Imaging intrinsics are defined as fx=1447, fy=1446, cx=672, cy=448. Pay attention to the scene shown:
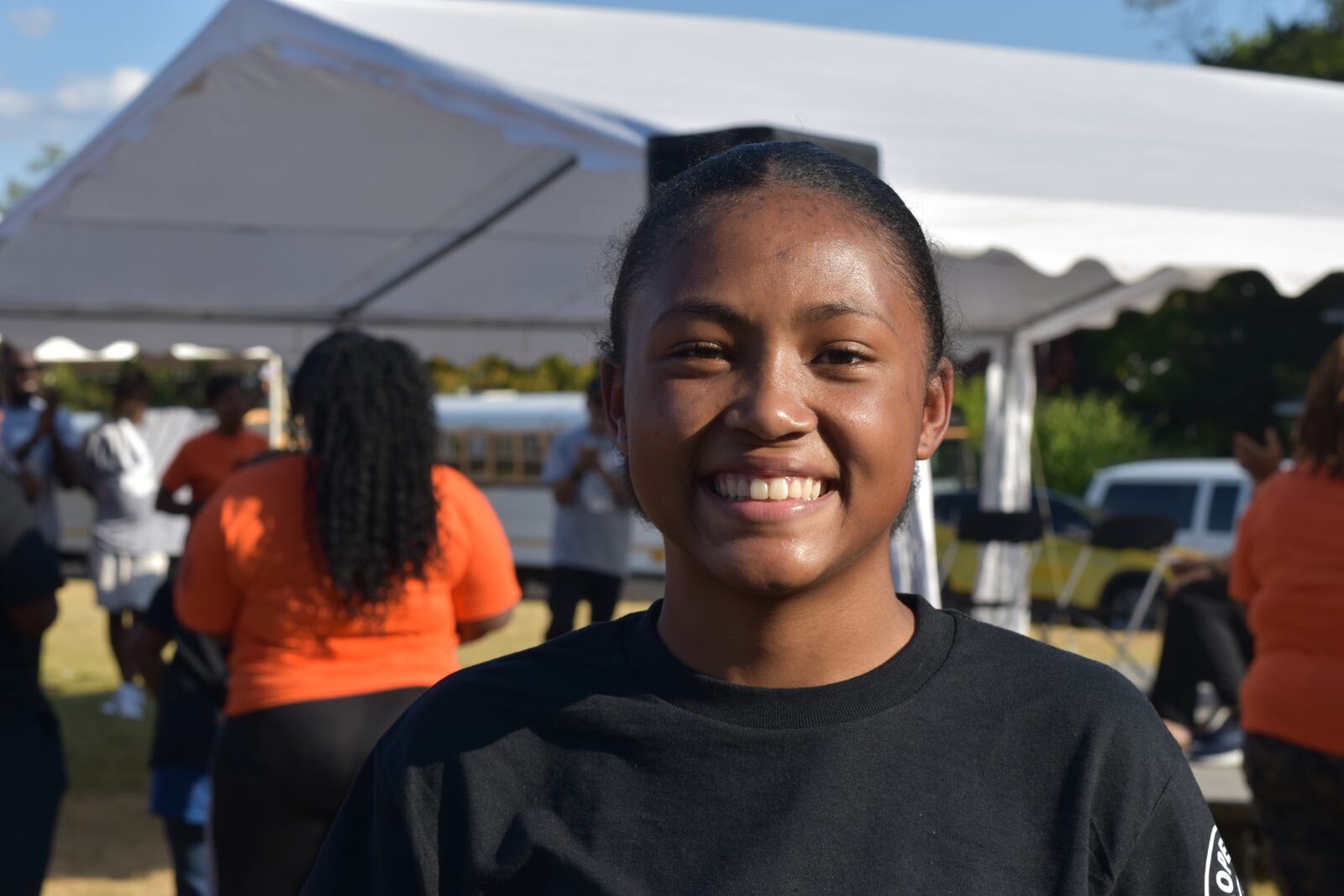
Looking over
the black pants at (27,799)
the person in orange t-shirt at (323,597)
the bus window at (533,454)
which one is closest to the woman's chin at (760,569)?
the person in orange t-shirt at (323,597)

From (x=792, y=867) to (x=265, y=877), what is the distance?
2038mm

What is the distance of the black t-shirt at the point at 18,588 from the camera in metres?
2.94

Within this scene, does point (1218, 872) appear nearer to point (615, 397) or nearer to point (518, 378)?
point (615, 397)

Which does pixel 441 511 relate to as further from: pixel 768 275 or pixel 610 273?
pixel 768 275

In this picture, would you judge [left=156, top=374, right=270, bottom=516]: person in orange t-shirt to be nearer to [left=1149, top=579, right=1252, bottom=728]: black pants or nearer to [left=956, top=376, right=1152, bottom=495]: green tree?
[left=1149, top=579, right=1252, bottom=728]: black pants

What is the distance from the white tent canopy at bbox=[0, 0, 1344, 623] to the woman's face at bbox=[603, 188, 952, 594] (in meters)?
2.24

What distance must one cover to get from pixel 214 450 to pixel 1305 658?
531 cm

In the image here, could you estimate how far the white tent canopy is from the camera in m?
4.70

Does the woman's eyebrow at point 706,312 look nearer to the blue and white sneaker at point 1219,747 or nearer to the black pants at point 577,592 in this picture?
the blue and white sneaker at point 1219,747

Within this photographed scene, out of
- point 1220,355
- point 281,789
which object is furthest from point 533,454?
point 281,789

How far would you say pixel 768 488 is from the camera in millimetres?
1104

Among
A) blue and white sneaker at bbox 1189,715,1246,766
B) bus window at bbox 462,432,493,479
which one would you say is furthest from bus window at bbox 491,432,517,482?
blue and white sneaker at bbox 1189,715,1246,766

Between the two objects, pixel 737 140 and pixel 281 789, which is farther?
pixel 281 789

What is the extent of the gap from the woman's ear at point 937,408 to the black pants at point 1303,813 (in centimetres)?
214
